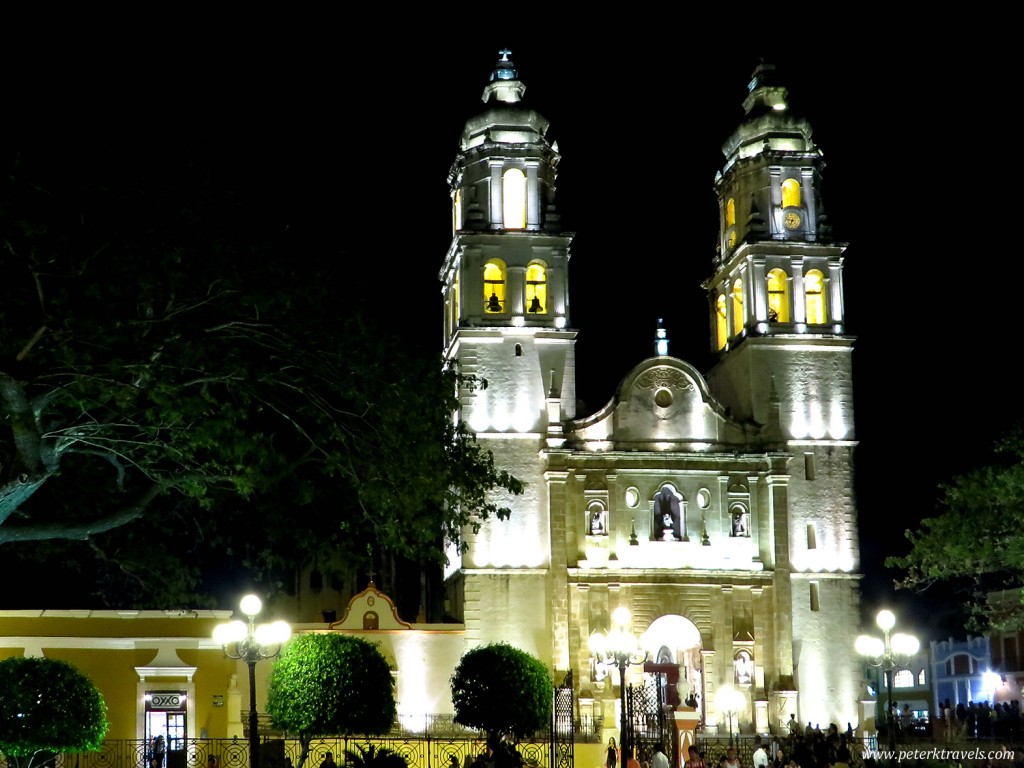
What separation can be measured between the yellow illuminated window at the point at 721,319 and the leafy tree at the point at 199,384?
23.5 m

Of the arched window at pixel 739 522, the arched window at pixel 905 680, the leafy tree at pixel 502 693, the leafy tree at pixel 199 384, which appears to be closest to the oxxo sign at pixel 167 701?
the leafy tree at pixel 502 693

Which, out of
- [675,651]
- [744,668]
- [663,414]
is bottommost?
[744,668]

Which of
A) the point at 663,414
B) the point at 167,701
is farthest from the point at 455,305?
the point at 167,701

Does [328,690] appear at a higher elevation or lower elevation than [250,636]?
lower

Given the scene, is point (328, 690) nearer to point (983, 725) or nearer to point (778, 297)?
point (983, 725)

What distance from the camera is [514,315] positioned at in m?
42.1

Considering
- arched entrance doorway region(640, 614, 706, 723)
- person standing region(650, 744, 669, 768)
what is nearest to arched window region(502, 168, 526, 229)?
arched entrance doorway region(640, 614, 706, 723)

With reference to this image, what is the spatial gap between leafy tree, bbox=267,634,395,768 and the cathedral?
45.4ft

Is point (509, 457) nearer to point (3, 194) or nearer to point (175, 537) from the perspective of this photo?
point (175, 537)

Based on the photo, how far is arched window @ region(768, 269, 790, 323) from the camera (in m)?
43.2

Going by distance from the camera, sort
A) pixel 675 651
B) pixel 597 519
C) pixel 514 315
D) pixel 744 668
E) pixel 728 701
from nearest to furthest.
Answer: pixel 728 701 → pixel 744 668 → pixel 597 519 → pixel 675 651 → pixel 514 315

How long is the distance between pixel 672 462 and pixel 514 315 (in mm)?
5813

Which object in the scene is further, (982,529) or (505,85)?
(505,85)

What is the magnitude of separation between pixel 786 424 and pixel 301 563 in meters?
20.4
